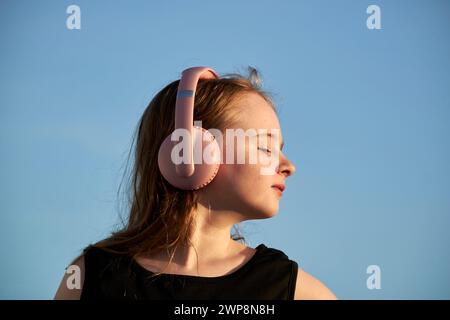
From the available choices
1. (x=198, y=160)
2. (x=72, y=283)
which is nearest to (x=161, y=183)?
(x=198, y=160)

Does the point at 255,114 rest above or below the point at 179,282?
above

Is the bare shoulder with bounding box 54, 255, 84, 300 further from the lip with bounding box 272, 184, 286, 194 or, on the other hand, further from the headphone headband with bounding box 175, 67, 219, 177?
the lip with bounding box 272, 184, 286, 194

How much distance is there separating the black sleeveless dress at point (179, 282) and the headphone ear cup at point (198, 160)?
13.1 inches

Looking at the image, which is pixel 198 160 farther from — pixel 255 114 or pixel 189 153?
pixel 255 114

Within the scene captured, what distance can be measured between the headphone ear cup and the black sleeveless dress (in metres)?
0.33

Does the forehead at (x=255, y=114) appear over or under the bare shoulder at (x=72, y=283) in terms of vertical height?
over

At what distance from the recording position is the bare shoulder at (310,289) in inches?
86.3

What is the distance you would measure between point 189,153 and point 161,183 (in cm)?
29

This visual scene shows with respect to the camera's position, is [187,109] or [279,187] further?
[279,187]

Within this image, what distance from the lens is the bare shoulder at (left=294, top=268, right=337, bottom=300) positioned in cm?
219

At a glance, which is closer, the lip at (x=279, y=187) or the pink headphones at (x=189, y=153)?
the pink headphones at (x=189, y=153)

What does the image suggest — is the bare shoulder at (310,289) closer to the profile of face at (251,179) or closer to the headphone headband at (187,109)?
the profile of face at (251,179)

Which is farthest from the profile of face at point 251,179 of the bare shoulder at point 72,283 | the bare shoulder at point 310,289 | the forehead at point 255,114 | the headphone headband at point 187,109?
the bare shoulder at point 72,283

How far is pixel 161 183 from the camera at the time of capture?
7.81 ft
